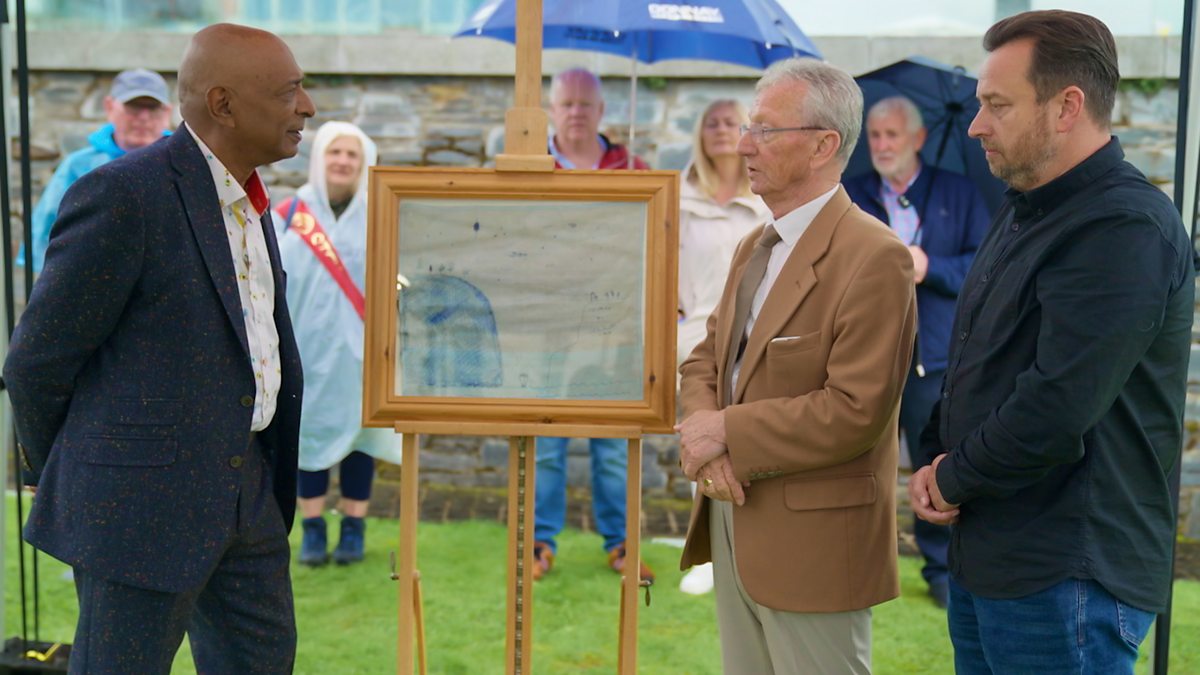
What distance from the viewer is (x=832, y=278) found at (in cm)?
226

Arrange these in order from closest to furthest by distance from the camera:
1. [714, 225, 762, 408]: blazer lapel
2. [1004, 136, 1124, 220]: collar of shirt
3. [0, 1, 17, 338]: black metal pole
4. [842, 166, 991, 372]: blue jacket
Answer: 1. [1004, 136, 1124, 220]: collar of shirt
2. [714, 225, 762, 408]: blazer lapel
3. [0, 1, 17, 338]: black metal pole
4. [842, 166, 991, 372]: blue jacket

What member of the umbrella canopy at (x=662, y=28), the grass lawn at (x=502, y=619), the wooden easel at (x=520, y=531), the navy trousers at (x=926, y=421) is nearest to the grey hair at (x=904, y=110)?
the umbrella canopy at (x=662, y=28)

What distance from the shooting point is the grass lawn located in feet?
12.6

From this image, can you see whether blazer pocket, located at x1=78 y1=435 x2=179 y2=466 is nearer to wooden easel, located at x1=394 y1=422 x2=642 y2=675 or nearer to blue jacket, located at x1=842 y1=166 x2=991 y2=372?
wooden easel, located at x1=394 y1=422 x2=642 y2=675

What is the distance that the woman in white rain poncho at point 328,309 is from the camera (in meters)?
4.74

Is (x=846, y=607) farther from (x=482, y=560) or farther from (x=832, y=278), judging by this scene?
(x=482, y=560)

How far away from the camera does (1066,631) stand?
1.98m

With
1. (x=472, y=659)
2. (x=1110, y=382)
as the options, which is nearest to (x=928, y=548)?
(x=472, y=659)

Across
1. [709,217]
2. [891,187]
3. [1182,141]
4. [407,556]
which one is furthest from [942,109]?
[407,556]

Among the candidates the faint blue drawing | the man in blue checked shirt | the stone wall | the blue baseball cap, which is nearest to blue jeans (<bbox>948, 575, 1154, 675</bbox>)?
the faint blue drawing

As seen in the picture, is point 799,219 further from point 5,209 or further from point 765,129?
point 5,209

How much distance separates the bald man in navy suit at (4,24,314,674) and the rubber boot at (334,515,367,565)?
251 centimetres

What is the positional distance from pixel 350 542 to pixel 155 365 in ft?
9.18

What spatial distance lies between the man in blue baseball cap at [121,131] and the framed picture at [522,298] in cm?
265
